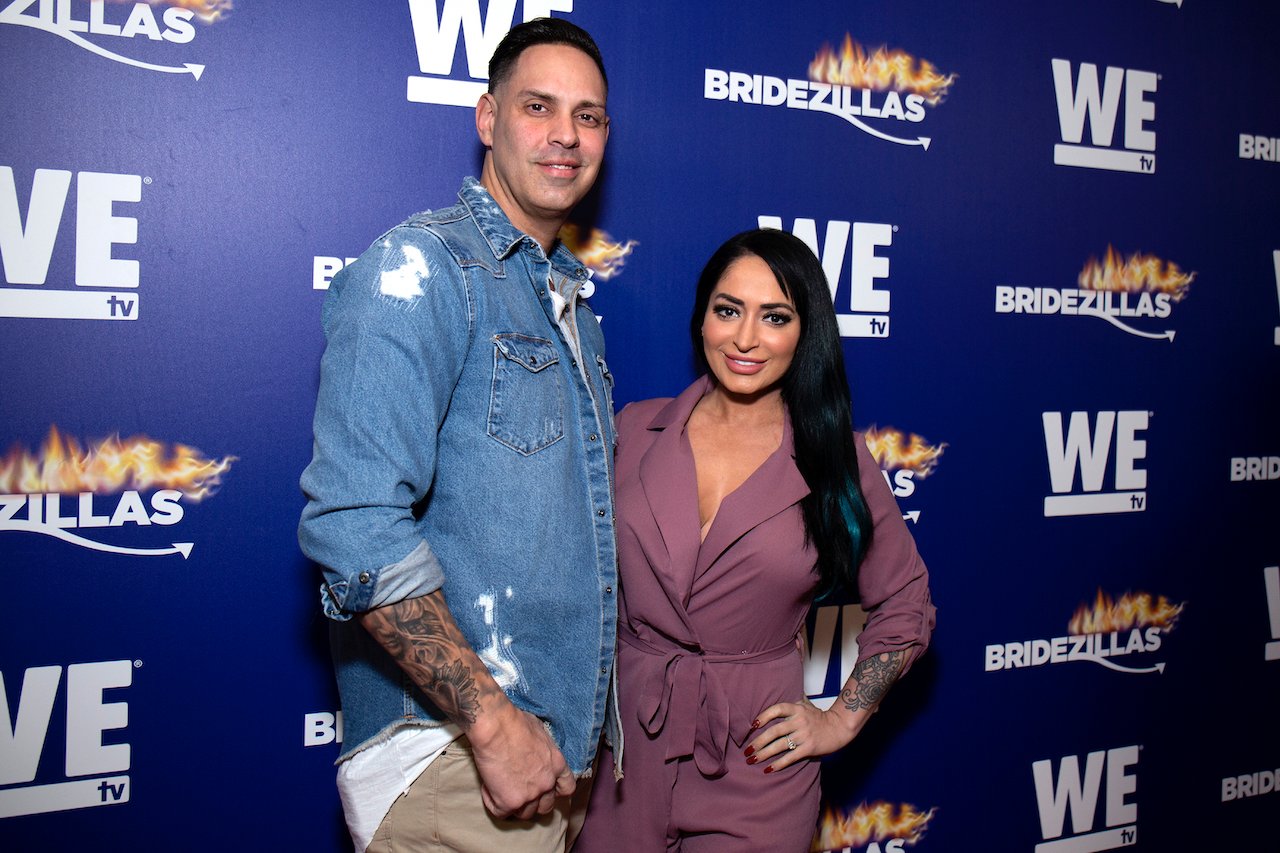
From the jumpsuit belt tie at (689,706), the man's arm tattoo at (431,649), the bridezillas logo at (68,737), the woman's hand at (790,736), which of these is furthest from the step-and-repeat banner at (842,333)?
the man's arm tattoo at (431,649)

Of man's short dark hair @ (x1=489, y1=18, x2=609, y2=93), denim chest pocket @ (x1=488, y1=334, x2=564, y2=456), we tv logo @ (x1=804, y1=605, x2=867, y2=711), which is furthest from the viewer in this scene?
we tv logo @ (x1=804, y1=605, x2=867, y2=711)

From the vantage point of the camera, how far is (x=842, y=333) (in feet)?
6.82

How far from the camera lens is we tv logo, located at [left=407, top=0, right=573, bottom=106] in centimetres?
175

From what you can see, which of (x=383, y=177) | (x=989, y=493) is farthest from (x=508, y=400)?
(x=989, y=493)

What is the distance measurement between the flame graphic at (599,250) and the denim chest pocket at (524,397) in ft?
2.05

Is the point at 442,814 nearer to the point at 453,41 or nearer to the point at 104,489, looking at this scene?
the point at 104,489

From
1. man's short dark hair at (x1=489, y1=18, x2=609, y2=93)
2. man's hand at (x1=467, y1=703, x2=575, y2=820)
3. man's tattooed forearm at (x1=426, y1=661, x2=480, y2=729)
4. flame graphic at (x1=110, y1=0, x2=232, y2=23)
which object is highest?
flame graphic at (x1=110, y1=0, x2=232, y2=23)

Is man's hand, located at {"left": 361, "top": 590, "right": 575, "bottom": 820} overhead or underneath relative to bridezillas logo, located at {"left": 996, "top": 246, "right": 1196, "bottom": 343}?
underneath

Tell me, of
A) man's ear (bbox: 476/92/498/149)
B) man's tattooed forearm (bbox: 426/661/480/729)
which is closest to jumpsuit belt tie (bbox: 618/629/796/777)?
man's tattooed forearm (bbox: 426/661/480/729)

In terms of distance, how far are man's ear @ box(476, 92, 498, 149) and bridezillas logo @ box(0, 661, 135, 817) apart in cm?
108

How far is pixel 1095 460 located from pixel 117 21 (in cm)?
221

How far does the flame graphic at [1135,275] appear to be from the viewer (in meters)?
2.29

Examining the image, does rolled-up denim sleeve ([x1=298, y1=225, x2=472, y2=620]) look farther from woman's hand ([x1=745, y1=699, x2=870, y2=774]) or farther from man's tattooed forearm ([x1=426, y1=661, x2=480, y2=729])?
woman's hand ([x1=745, y1=699, x2=870, y2=774])

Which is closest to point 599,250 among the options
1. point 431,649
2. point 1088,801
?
point 431,649
